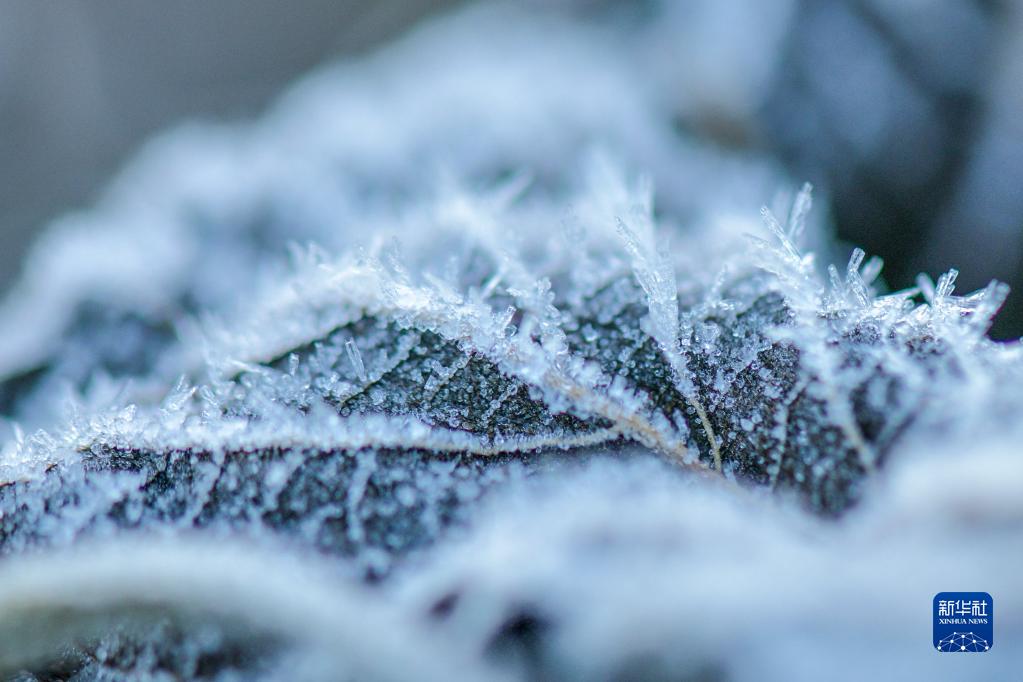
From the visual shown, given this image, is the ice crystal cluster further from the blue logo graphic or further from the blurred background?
the blurred background

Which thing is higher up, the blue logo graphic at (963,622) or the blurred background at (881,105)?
the blurred background at (881,105)

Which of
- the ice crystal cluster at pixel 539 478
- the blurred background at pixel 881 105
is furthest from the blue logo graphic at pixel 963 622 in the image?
the blurred background at pixel 881 105

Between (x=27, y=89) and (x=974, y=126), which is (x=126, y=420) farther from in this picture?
(x=27, y=89)

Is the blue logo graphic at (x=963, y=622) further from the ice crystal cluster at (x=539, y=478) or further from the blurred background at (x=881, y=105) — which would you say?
the blurred background at (x=881, y=105)

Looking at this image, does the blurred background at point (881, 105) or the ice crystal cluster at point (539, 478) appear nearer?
the ice crystal cluster at point (539, 478)

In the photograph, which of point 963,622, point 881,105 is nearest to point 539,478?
point 963,622

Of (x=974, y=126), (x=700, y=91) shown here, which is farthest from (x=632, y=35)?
(x=974, y=126)

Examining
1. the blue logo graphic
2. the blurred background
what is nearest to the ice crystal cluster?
the blue logo graphic
